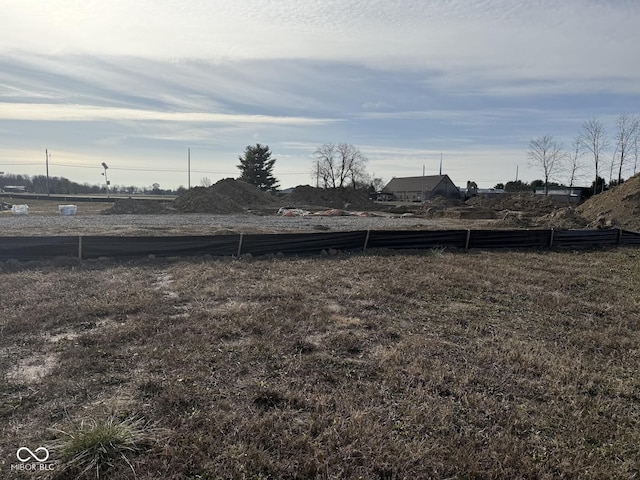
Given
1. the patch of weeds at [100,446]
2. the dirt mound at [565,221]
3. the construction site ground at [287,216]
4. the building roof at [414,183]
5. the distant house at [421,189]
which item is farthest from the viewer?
the building roof at [414,183]

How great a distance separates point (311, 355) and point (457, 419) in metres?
1.54

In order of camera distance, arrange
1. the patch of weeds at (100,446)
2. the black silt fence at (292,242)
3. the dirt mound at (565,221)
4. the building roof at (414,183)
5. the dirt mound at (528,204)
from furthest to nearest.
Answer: the building roof at (414,183) → the dirt mound at (528,204) → the dirt mound at (565,221) → the black silt fence at (292,242) → the patch of weeds at (100,446)

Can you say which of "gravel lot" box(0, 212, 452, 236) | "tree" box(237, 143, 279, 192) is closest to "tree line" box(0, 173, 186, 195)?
"tree" box(237, 143, 279, 192)

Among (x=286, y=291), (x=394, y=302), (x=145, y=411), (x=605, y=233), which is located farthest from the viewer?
(x=605, y=233)

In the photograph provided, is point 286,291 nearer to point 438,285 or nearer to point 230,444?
Answer: point 438,285

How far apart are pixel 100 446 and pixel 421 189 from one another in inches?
2816

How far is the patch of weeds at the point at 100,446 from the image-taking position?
2258 millimetres

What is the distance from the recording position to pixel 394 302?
6.09 metres

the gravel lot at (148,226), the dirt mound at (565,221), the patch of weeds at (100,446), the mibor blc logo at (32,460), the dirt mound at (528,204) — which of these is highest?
the dirt mound at (528,204)

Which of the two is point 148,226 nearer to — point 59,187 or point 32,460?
point 32,460

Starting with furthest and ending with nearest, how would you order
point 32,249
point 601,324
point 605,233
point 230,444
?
point 605,233 → point 32,249 → point 601,324 → point 230,444

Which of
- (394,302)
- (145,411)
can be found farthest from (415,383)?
(394,302)

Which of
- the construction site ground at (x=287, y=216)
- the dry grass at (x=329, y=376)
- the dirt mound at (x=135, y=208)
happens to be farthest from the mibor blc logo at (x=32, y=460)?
the dirt mound at (x=135, y=208)

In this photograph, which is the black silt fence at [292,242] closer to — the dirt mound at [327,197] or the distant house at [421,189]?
the dirt mound at [327,197]
